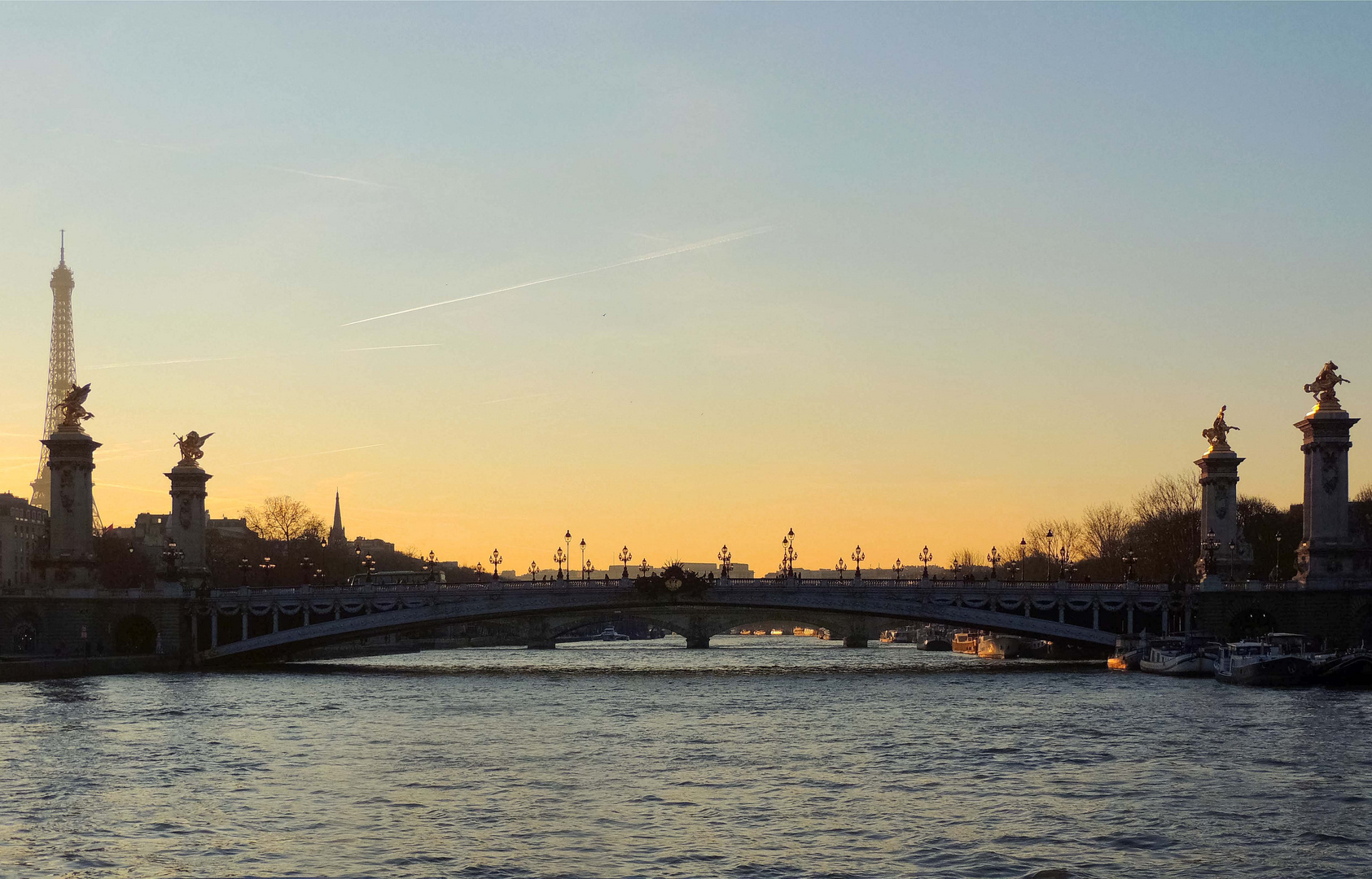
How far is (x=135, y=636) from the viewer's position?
310 ft

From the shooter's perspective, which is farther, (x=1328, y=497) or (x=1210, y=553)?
(x=1210, y=553)

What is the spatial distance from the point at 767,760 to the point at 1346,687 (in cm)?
3724

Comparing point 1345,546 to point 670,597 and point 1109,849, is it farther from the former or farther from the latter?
point 1109,849

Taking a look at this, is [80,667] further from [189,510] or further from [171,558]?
[189,510]

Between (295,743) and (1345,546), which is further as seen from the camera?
(1345,546)

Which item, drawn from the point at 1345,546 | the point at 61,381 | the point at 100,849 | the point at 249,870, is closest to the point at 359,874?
the point at 249,870

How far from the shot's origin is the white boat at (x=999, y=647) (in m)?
123

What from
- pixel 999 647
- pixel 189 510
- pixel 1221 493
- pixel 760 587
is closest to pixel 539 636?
pixel 999 647

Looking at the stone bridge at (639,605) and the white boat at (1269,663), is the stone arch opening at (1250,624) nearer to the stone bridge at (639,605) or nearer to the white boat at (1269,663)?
the stone bridge at (639,605)

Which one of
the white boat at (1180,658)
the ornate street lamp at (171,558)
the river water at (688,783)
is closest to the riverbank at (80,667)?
the river water at (688,783)

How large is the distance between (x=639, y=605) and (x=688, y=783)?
53.0 metres

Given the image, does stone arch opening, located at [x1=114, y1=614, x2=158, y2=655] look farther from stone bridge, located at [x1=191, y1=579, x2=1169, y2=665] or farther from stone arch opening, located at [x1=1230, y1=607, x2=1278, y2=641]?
stone arch opening, located at [x1=1230, y1=607, x2=1278, y2=641]

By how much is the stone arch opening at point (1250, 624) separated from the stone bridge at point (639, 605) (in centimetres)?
371

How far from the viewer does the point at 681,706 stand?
65.8m
